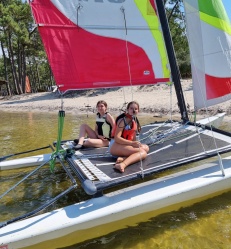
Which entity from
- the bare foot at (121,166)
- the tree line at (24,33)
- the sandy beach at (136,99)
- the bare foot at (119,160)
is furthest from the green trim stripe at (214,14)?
the tree line at (24,33)

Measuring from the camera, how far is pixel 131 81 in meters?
5.49

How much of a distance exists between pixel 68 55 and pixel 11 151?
4.31m

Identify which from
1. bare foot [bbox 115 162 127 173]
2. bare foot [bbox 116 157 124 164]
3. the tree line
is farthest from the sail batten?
the tree line

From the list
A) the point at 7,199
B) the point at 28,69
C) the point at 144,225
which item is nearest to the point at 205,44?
the point at 144,225

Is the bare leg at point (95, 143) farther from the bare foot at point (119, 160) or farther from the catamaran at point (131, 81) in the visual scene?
the bare foot at point (119, 160)

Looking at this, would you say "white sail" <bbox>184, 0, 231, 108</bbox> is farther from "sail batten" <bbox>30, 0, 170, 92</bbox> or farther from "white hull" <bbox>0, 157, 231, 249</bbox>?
"white hull" <bbox>0, 157, 231, 249</bbox>

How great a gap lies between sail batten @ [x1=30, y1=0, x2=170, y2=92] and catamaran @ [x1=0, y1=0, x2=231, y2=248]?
0.05 ft

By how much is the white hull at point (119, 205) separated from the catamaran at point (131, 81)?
0.01 meters

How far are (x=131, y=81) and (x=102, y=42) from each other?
0.84 m

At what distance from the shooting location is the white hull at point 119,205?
3336 mm

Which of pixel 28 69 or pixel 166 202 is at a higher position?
pixel 28 69

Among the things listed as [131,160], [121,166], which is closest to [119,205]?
[121,166]

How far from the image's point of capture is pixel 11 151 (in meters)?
8.26

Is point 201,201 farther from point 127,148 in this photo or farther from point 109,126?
point 109,126
